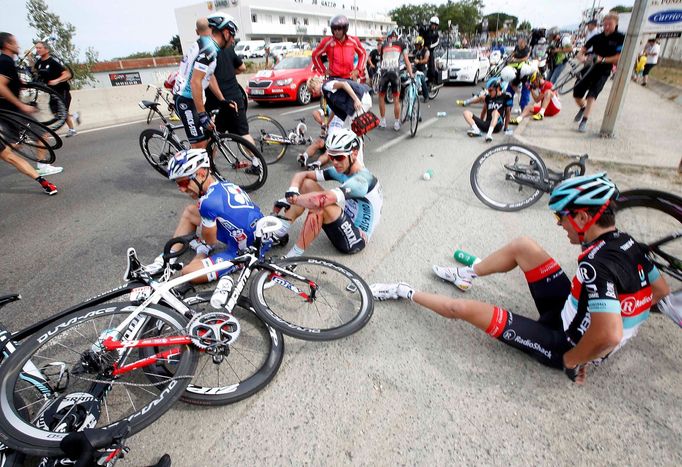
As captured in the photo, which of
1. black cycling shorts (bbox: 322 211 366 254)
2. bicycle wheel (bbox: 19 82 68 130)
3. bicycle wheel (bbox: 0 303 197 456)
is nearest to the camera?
bicycle wheel (bbox: 0 303 197 456)

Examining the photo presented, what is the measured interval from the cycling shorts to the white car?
44.3ft

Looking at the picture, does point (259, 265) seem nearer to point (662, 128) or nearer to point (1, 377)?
point (1, 377)

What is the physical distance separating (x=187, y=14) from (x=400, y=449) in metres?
83.7

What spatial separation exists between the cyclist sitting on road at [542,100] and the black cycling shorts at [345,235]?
6729mm

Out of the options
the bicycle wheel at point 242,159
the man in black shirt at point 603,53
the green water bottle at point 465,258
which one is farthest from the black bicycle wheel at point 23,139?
the man in black shirt at point 603,53

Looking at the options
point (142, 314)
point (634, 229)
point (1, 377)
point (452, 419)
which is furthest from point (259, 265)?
point (634, 229)

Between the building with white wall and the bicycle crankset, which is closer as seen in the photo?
the bicycle crankset

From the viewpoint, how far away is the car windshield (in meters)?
12.6

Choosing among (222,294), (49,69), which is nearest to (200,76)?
(222,294)

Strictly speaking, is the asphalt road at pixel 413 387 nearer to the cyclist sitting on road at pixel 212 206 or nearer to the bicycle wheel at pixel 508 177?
the bicycle wheel at pixel 508 177

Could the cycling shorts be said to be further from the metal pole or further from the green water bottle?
the metal pole

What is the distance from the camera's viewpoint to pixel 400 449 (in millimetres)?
1870

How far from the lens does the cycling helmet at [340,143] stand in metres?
3.16

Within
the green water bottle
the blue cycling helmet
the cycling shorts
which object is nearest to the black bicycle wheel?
the cycling shorts
